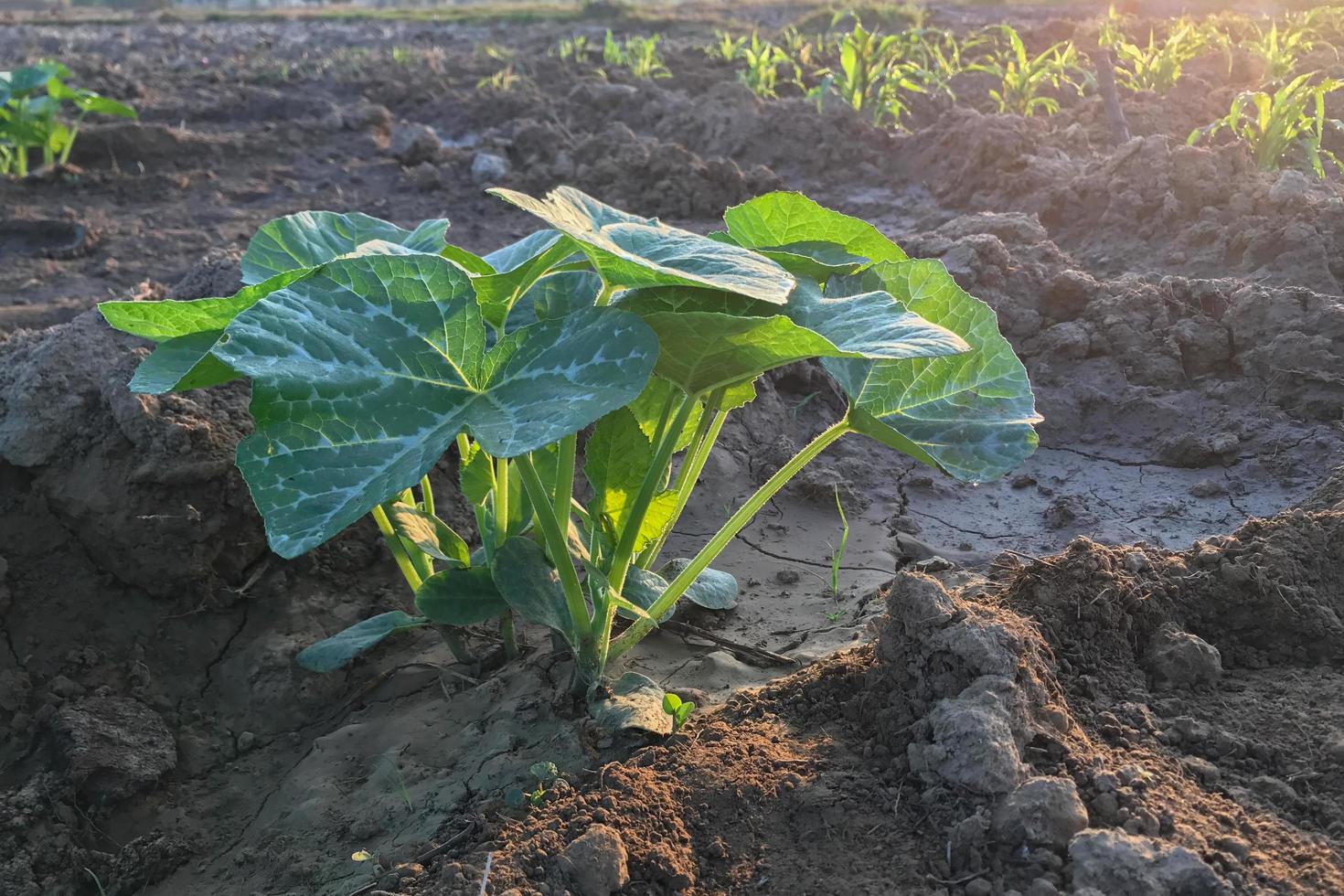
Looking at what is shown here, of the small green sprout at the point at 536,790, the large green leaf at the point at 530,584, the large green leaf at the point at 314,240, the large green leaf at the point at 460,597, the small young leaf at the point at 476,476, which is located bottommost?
the small green sprout at the point at 536,790

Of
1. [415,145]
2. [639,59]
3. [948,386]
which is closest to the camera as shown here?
[948,386]

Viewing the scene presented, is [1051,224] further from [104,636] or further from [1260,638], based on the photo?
[104,636]

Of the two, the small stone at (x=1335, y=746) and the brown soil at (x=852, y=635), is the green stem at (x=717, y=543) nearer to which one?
the brown soil at (x=852, y=635)

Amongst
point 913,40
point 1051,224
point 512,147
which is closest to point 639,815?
point 1051,224

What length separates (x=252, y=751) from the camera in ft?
6.41

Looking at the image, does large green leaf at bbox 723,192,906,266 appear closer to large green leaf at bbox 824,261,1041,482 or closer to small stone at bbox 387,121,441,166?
large green leaf at bbox 824,261,1041,482

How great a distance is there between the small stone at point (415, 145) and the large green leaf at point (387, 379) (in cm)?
444

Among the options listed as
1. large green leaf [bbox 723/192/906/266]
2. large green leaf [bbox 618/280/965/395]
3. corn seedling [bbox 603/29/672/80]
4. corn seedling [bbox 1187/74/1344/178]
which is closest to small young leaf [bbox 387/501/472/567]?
large green leaf [bbox 618/280/965/395]

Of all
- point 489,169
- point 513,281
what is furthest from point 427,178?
point 513,281

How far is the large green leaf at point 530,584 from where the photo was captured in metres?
1.59

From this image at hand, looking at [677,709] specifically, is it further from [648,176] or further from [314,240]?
[648,176]

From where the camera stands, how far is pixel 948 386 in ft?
5.33

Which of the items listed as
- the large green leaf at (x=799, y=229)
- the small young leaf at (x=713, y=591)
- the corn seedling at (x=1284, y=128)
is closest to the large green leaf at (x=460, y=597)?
the small young leaf at (x=713, y=591)

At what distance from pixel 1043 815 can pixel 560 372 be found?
2.55 feet
